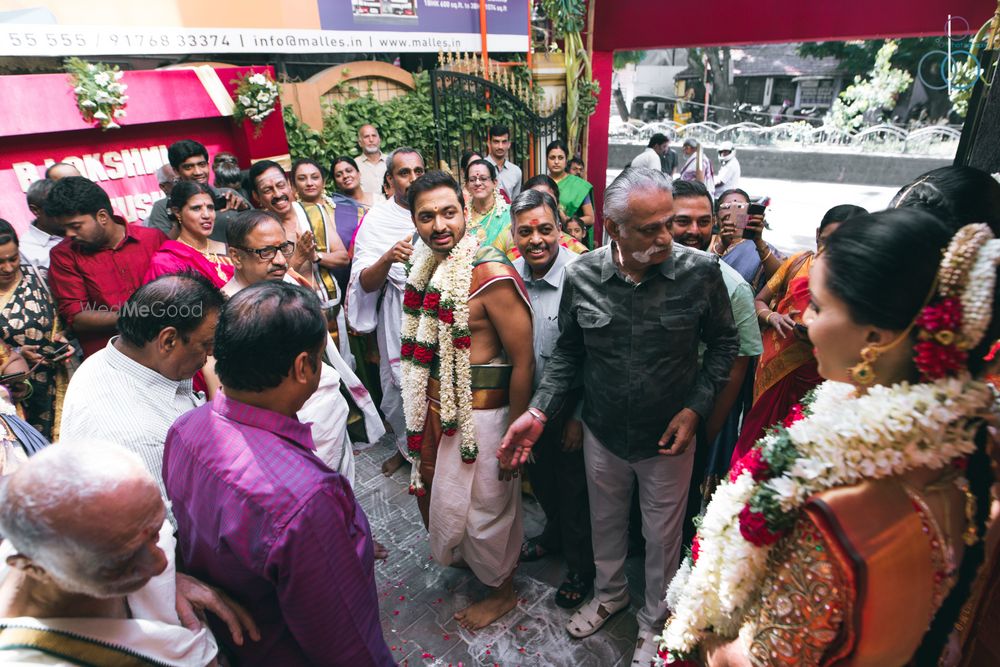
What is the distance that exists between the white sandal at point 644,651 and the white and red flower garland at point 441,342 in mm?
1224

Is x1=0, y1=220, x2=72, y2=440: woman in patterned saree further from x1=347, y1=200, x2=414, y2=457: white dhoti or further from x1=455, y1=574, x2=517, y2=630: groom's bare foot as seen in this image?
x1=455, y1=574, x2=517, y2=630: groom's bare foot

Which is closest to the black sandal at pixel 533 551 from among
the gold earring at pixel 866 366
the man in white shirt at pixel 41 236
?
the gold earring at pixel 866 366

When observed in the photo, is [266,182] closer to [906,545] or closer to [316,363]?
[316,363]

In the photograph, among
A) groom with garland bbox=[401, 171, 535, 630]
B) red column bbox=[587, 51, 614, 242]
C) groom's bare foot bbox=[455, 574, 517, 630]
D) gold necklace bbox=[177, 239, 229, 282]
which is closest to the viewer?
groom with garland bbox=[401, 171, 535, 630]

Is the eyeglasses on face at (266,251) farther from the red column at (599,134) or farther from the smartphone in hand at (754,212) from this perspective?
the red column at (599,134)

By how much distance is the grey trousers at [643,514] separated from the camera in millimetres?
2566

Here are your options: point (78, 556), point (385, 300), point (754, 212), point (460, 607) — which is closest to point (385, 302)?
point (385, 300)

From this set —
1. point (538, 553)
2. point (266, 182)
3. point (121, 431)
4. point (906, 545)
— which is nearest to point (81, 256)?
point (266, 182)

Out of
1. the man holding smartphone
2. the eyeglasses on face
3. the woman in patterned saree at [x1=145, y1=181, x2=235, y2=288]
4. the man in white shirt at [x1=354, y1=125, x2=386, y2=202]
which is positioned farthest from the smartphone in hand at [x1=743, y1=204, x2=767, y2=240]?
the man in white shirt at [x1=354, y1=125, x2=386, y2=202]

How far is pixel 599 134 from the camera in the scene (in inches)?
411

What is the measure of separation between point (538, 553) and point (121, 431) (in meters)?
2.44

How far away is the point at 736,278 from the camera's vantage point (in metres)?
2.72

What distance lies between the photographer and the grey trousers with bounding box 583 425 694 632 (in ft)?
8.42

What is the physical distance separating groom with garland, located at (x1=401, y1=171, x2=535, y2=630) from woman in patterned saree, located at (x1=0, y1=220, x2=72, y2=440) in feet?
6.93
